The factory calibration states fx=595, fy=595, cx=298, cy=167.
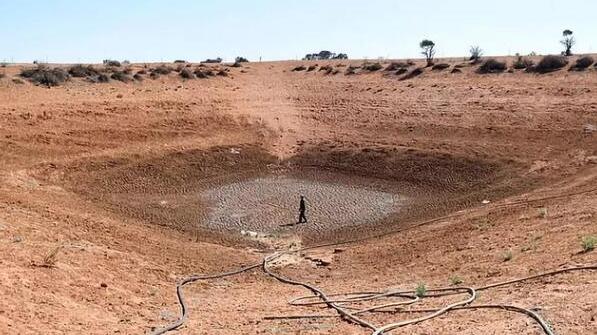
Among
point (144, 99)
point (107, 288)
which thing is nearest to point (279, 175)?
point (144, 99)

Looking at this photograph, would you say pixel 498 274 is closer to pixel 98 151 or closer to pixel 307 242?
pixel 307 242

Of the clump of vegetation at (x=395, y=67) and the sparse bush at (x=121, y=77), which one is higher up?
the clump of vegetation at (x=395, y=67)

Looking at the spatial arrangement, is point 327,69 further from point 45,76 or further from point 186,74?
point 45,76

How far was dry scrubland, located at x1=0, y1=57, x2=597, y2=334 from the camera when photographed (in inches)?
435

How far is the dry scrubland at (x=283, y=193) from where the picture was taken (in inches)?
435

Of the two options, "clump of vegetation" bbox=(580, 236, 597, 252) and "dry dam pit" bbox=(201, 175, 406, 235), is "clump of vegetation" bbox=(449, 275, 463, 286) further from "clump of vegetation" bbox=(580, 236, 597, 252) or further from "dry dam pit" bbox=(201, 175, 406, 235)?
"dry dam pit" bbox=(201, 175, 406, 235)

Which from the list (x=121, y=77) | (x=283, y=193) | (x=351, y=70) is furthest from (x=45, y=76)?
(x=351, y=70)

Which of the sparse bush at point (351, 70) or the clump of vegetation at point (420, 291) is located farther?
the sparse bush at point (351, 70)

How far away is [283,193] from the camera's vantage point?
2478cm

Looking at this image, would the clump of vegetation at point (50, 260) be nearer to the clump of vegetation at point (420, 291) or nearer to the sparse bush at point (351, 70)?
the clump of vegetation at point (420, 291)

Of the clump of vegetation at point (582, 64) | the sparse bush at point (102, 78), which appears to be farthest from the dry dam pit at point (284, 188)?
the clump of vegetation at point (582, 64)

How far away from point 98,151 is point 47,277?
15.9 m

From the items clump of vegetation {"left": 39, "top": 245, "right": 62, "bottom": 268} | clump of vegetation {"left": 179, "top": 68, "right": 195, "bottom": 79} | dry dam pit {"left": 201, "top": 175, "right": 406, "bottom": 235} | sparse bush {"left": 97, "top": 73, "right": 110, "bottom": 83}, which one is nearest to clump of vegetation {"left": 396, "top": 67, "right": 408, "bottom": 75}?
clump of vegetation {"left": 179, "top": 68, "right": 195, "bottom": 79}

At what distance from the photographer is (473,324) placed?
29.8 feet
